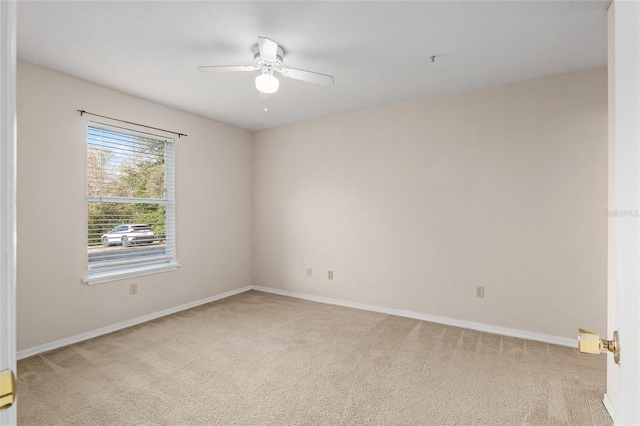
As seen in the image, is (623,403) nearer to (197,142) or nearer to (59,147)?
(59,147)

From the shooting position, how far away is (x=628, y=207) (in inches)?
23.0

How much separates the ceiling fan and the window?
1.73 m

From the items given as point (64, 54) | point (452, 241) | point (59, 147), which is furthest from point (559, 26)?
point (59, 147)

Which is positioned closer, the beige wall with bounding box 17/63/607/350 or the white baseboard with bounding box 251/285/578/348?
the beige wall with bounding box 17/63/607/350

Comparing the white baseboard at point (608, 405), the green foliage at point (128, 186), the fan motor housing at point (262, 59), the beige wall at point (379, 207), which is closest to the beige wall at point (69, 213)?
the beige wall at point (379, 207)

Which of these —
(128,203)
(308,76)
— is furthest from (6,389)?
(128,203)

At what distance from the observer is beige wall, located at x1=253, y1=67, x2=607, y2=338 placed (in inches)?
112

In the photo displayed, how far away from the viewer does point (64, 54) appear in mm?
2551

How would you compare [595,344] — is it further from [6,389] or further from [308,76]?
[308,76]

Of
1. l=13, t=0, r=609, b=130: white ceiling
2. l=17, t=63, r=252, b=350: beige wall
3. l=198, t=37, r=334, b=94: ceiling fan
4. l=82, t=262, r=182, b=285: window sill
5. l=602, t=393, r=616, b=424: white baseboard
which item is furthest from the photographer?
l=82, t=262, r=182, b=285: window sill

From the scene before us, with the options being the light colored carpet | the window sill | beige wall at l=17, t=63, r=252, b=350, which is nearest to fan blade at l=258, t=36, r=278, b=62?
→ beige wall at l=17, t=63, r=252, b=350

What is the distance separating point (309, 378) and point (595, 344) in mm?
2028

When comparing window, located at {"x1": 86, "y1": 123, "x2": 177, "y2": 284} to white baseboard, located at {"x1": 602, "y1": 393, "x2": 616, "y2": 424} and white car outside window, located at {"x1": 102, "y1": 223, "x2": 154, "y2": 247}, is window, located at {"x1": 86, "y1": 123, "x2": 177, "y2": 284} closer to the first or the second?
white car outside window, located at {"x1": 102, "y1": 223, "x2": 154, "y2": 247}

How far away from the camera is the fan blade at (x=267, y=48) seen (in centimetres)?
210
